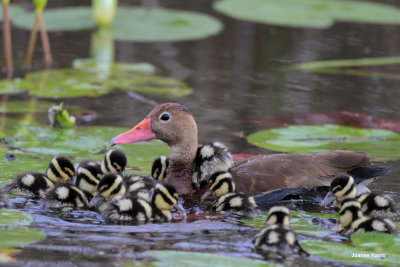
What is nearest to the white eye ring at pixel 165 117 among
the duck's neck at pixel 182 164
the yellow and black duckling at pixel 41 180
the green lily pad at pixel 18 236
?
the duck's neck at pixel 182 164

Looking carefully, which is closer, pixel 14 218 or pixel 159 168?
pixel 14 218

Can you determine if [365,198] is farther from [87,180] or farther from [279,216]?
[87,180]

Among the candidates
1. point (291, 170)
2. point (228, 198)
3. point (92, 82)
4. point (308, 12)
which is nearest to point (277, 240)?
point (228, 198)

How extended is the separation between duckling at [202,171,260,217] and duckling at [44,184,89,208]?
942 millimetres

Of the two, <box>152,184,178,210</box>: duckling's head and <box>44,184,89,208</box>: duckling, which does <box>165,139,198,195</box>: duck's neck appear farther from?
<box>44,184,89,208</box>: duckling

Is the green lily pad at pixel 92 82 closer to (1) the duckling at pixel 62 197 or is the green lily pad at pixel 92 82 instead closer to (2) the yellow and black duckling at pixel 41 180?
(2) the yellow and black duckling at pixel 41 180

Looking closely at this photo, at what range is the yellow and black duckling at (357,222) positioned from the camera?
5.18m

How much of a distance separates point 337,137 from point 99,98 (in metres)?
2.73

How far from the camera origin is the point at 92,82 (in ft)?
31.1

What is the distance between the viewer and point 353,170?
620cm

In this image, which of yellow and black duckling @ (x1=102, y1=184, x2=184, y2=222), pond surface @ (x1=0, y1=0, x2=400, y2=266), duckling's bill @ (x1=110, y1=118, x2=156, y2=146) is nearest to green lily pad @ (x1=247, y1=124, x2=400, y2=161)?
pond surface @ (x1=0, y1=0, x2=400, y2=266)

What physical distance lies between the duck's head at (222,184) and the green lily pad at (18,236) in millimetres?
1379

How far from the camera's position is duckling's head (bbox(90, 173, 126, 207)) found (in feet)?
18.7

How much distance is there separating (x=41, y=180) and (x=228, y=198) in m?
Answer: 1.32
